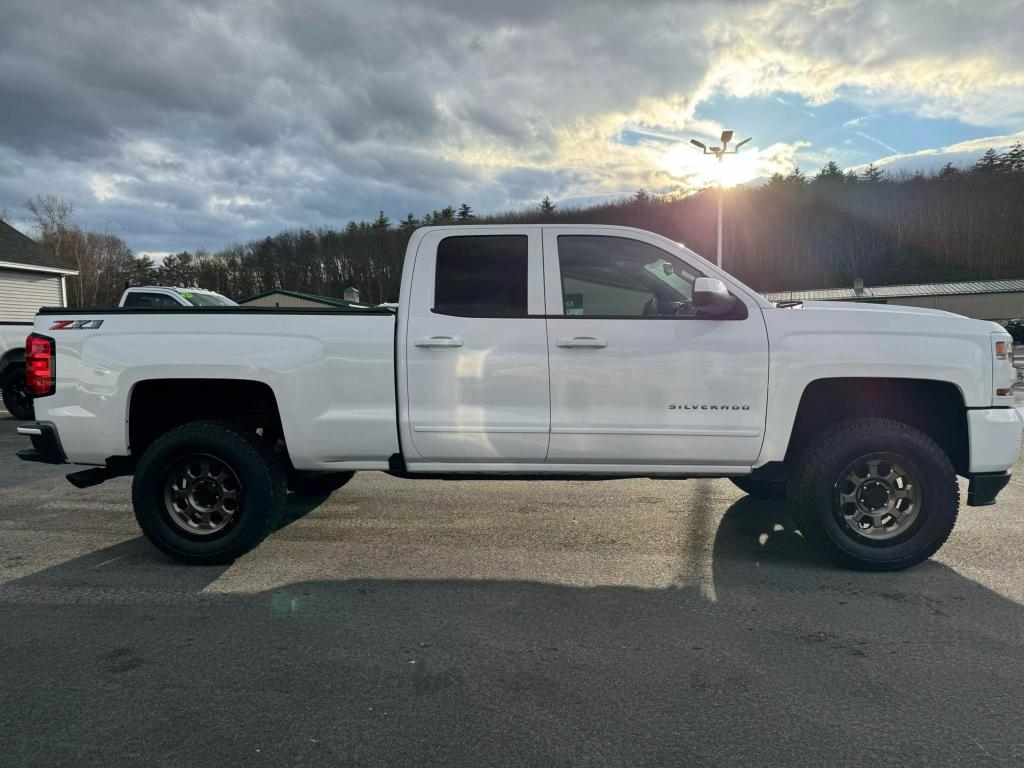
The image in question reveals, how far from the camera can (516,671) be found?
282 centimetres

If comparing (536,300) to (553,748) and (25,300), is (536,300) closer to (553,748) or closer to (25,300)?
(553,748)

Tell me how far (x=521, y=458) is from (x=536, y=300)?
984 millimetres

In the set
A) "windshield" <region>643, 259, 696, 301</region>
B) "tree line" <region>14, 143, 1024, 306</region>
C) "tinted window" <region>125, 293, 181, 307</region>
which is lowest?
"windshield" <region>643, 259, 696, 301</region>

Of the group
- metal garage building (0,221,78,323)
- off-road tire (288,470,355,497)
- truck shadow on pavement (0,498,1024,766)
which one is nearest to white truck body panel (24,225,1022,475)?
truck shadow on pavement (0,498,1024,766)

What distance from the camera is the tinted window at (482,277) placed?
4.03 meters

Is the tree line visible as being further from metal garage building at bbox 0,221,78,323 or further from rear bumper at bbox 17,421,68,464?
rear bumper at bbox 17,421,68,464

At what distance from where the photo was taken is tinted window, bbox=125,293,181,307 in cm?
1482

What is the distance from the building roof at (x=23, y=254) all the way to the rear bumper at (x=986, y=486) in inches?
1044

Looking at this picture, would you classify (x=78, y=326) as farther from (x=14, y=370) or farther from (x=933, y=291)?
(x=933, y=291)

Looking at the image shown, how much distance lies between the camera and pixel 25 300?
2281cm

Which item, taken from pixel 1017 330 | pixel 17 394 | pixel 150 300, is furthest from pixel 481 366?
pixel 1017 330

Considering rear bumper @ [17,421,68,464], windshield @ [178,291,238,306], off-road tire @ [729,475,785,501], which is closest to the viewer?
rear bumper @ [17,421,68,464]

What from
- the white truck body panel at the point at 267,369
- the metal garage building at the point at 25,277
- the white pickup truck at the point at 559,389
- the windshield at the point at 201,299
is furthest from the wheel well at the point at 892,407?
the metal garage building at the point at 25,277

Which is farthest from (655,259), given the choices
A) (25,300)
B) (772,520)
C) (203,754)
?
(25,300)
